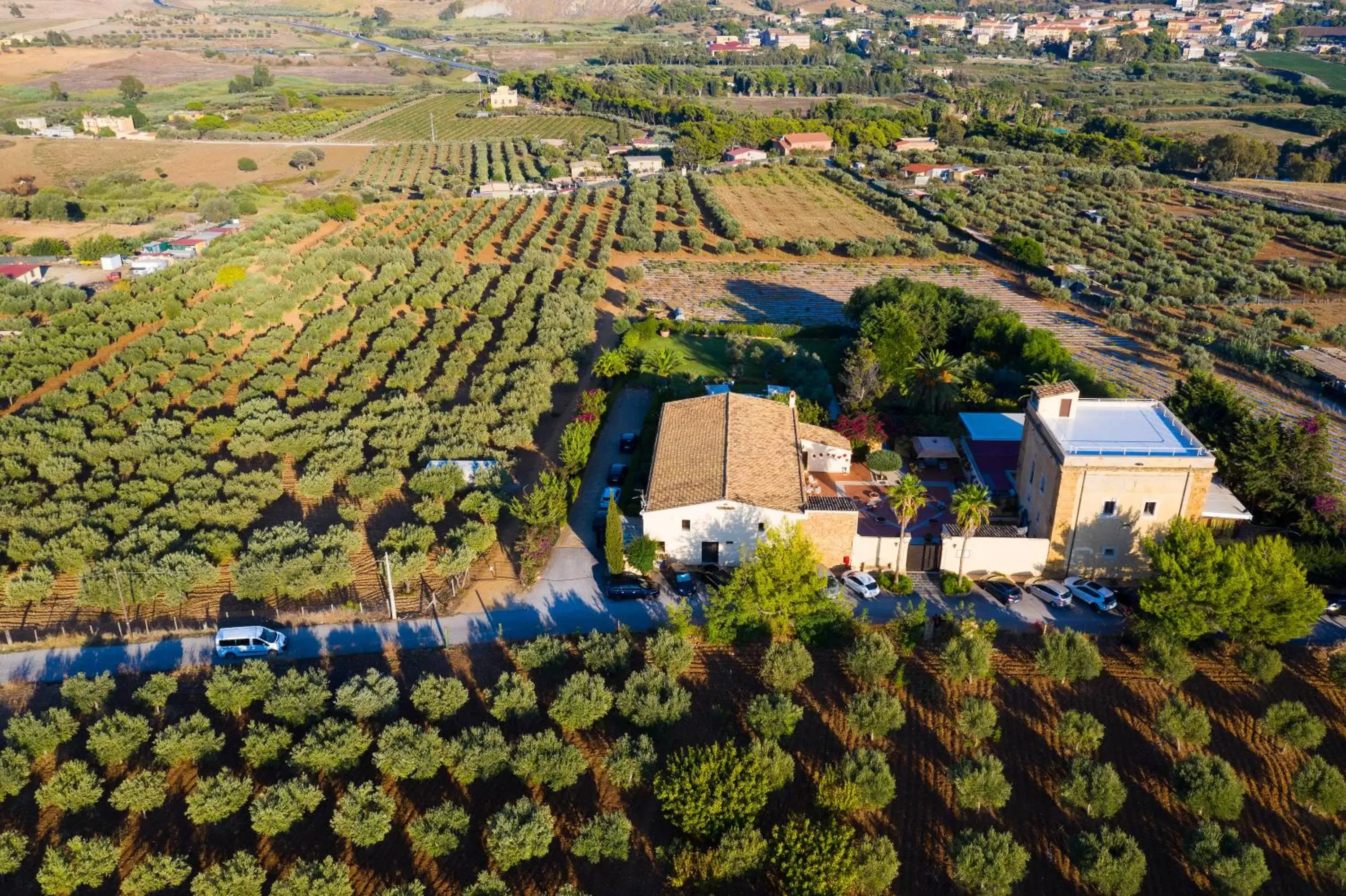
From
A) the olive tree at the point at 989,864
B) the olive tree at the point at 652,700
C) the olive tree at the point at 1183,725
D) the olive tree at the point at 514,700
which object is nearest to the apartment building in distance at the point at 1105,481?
the olive tree at the point at 1183,725

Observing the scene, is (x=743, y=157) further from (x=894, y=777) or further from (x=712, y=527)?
(x=894, y=777)

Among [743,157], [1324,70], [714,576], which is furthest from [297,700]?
[1324,70]

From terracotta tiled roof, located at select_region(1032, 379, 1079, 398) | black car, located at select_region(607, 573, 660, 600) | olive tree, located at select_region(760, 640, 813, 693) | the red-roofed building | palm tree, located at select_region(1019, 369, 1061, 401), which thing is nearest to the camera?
olive tree, located at select_region(760, 640, 813, 693)

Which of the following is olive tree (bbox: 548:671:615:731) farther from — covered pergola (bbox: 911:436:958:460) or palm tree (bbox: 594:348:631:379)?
palm tree (bbox: 594:348:631:379)

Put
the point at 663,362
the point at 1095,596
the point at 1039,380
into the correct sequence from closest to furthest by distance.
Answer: the point at 1095,596
the point at 1039,380
the point at 663,362

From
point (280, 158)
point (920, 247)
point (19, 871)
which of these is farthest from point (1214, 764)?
point (280, 158)

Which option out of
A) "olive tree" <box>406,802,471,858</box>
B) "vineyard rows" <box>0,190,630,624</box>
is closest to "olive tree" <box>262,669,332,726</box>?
"vineyard rows" <box>0,190,630,624</box>
